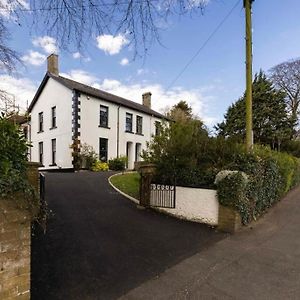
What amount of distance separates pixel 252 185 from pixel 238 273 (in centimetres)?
372

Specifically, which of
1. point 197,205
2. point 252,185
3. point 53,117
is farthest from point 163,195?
point 53,117

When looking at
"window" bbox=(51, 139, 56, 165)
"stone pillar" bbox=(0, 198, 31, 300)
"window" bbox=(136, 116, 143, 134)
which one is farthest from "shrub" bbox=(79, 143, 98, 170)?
"stone pillar" bbox=(0, 198, 31, 300)

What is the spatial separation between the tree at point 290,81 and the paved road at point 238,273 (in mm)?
27372

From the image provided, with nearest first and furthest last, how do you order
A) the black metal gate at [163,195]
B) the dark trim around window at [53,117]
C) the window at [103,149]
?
the black metal gate at [163,195] < the window at [103,149] < the dark trim around window at [53,117]

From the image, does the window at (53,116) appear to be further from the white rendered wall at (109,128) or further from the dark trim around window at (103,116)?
the dark trim around window at (103,116)

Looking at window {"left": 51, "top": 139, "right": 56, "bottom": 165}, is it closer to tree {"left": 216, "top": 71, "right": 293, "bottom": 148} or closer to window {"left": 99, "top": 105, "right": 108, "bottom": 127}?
window {"left": 99, "top": 105, "right": 108, "bottom": 127}

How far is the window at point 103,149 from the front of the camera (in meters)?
23.0

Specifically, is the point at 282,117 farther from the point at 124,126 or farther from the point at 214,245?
the point at 214,245

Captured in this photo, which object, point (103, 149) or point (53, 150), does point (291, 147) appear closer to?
point (103, 149)

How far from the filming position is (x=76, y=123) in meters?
21.0

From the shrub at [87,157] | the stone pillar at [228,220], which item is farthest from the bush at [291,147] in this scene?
the stone pillar at [228,220]

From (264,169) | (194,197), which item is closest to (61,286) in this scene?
(194,197)

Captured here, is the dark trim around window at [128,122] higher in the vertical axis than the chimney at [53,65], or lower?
lower

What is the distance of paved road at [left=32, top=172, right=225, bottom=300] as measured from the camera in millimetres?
3916
